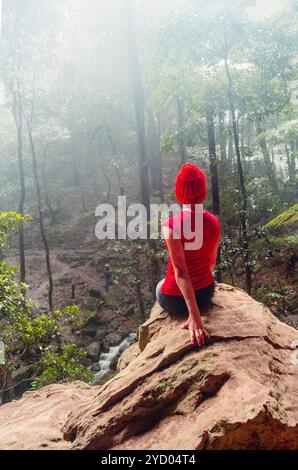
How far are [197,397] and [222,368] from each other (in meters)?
0.28

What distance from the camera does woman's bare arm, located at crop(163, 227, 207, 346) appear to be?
286 cm

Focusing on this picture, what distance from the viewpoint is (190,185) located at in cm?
290

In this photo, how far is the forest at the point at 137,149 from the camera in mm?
8477

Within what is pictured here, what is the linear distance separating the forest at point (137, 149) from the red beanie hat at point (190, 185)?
2.35 m

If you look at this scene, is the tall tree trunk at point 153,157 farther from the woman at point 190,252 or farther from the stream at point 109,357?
the woman at point 190,252

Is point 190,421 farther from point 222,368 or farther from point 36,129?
point 36,129

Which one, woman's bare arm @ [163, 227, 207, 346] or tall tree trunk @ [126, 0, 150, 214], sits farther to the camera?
tall tree trunk @ [126, 0, 150, 214]

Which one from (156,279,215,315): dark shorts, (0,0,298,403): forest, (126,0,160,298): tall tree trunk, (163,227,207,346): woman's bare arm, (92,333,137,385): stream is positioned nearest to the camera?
(163,227,207,346): woman's bare arm

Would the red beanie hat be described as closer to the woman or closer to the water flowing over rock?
the woman

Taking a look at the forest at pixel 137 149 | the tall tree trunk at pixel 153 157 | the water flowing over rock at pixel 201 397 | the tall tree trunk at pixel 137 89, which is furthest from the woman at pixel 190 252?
the tall tree trunk at pixel 153 157

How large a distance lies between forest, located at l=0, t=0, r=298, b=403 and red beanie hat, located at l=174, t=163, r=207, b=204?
2.35 meters

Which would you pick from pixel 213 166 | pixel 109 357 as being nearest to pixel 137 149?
pixel 213 166

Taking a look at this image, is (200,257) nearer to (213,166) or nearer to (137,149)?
(213,166)

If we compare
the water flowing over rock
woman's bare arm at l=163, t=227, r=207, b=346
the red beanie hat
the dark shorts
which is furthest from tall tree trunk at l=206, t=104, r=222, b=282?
woman's bare arm at l=163, t=227, r=207, b=346
